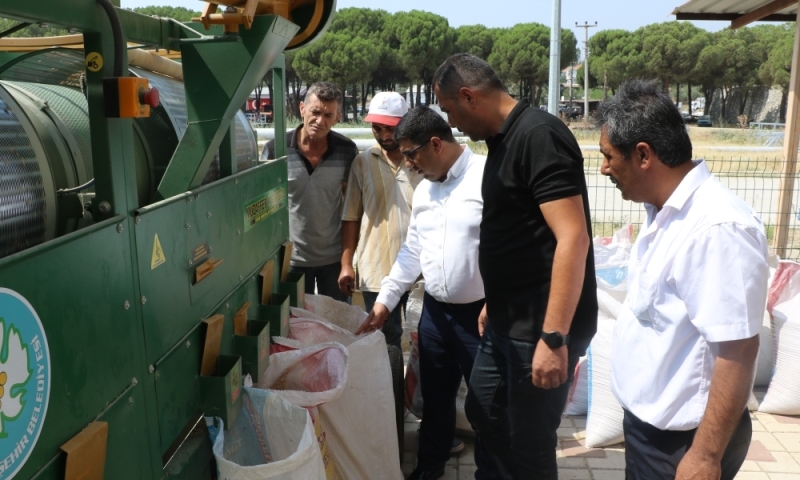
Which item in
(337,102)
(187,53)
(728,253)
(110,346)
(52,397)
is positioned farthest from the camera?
(337,102)

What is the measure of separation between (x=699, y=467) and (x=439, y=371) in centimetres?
158

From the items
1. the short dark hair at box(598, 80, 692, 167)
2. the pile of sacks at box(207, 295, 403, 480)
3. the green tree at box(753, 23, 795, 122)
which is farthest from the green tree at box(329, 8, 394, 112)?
the short dark hair at box(598, 80, 692, 167)

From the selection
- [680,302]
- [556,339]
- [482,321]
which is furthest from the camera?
[482,321]

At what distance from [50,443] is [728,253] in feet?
4.68

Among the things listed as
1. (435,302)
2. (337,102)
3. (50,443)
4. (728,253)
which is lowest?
(435,302)

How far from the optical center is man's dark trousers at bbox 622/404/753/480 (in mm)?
1723

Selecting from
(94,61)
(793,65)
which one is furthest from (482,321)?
(793,65)

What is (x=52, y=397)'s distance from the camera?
1153 mm

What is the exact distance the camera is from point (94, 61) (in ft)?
4.28

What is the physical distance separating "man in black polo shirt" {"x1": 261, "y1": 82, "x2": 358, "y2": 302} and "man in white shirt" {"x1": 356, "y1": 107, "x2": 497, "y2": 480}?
61cm

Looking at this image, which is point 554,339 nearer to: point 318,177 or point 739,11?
point 318,177

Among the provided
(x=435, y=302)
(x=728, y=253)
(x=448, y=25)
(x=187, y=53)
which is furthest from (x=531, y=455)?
(x=448, y=25)

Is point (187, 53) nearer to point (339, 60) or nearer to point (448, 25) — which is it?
point (339, 60)

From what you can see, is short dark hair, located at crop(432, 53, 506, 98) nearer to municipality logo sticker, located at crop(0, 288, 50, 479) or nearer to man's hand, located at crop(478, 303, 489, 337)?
man's hand, located at crop(478, 303, 489, 337)
